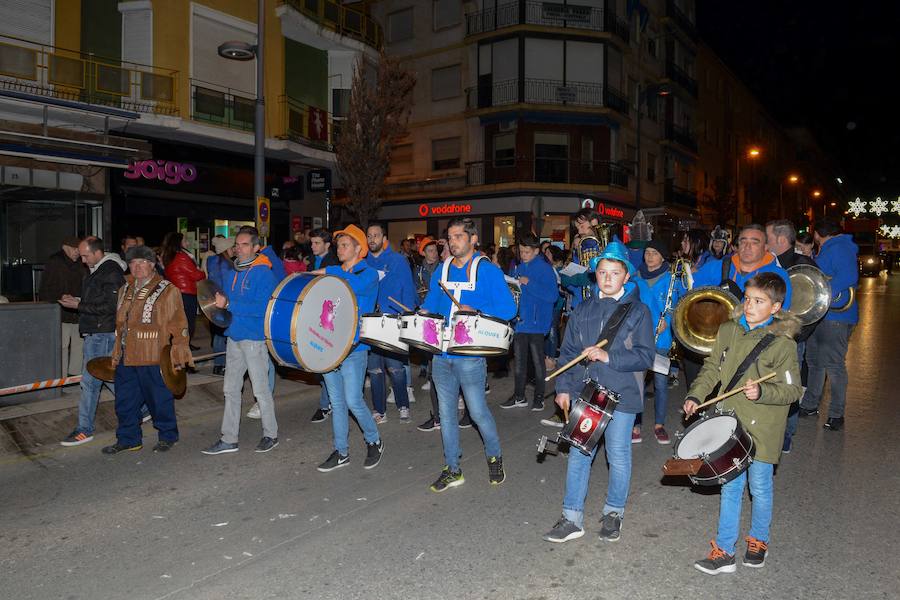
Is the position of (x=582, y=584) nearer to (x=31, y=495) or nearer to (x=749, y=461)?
(x=749, y=461)

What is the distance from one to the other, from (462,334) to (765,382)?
196 centimetres

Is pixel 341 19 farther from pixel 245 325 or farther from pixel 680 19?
pixel 680 19

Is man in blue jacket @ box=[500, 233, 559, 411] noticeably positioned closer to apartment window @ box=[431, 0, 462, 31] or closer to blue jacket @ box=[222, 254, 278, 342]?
blue jacket @ box=[222, 254, 278, 342]

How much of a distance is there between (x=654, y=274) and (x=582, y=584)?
3.67 metres

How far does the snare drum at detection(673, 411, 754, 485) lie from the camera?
12.0 feet

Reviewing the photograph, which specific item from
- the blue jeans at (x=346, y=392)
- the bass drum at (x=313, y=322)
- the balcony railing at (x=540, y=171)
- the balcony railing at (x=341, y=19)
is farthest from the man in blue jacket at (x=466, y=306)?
the balcony railing at (x=540, y=171)

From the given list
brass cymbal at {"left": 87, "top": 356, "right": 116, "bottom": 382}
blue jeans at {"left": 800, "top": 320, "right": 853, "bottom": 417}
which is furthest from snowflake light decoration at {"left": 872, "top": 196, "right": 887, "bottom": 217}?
brass cymbal at {"left": 87, "top": 356, "right": 116, "bottom": 382}

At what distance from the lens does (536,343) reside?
8164 mm

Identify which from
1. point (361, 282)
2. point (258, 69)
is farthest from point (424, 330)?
point (258, 69)

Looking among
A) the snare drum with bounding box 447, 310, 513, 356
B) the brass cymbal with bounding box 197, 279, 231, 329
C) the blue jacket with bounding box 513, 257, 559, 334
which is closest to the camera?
the snare drum with bounding box 447, 310, 513, 356

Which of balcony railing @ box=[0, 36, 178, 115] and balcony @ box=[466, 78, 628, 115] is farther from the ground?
balcony @ box=[466, 78, 628, 115]

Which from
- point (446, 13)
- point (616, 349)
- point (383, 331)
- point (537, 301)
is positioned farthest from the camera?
point (446, 13)

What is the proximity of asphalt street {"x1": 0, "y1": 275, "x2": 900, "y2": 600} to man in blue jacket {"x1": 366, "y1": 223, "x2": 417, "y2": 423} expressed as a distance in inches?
33.2

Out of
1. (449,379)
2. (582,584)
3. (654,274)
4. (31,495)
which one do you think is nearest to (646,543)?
(582,584)
